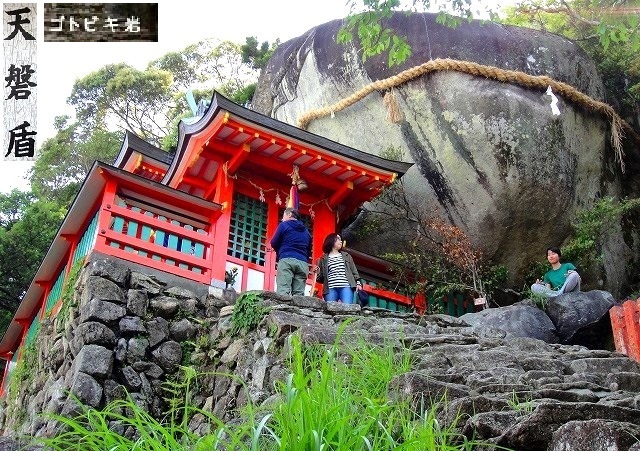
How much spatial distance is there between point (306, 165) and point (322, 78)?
4.56 metres

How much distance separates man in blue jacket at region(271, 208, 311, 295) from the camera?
8.71 metres

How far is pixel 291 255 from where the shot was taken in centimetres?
878

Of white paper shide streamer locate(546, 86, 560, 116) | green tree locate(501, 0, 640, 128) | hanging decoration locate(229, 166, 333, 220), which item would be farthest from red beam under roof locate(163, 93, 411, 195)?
green tree locate(501, 0, 640, 128)

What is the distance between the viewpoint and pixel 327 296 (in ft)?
29.2

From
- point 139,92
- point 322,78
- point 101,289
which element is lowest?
point 101,289

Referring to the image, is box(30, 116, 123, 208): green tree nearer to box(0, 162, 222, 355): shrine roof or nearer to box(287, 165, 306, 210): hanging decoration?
box(0, 162, 222, 355): shrine roof

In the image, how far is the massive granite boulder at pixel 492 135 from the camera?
40.2ft

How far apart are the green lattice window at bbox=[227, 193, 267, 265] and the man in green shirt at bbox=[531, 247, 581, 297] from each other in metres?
4.05

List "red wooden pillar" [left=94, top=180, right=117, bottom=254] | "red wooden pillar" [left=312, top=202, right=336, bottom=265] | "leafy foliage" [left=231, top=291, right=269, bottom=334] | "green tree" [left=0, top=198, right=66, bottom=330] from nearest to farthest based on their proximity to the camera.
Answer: "leafy foliage" [left=231, top=291, right=269, bottom=334], "red wooden pillar" [left=94, top=180, right=117, bottom=254], "red wooden pillar" [left=312, top=202, right=336, bottom=265], "green tree" [left=0, top=198, right=66, bottom=330]

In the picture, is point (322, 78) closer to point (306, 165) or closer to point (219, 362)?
point (306, 165)

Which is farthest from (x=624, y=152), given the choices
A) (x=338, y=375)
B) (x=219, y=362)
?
(x=338, y=375)

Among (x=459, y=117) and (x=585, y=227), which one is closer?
(x=585, y=227)

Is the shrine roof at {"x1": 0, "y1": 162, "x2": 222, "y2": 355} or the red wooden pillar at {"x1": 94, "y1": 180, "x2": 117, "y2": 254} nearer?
the red wooden pillar at {"x1": 94, "y1": 180, "x2": 117, "y2": 254}

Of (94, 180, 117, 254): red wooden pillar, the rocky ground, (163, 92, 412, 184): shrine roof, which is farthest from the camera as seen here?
(163, 92, 412, 184): shrine roof
